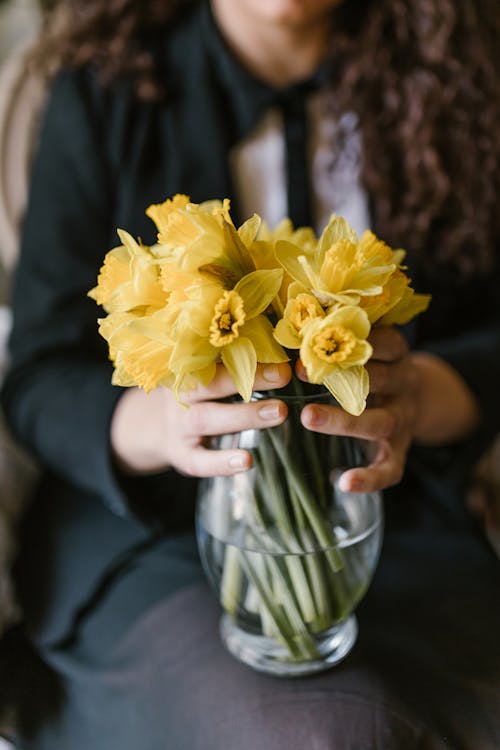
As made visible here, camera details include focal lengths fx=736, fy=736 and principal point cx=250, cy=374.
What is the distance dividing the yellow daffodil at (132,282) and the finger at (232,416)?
85 mm

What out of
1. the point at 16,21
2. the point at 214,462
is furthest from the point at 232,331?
the point at 16,21

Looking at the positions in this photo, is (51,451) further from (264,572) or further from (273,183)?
(273,183)

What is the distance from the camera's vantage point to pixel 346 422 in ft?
1.59

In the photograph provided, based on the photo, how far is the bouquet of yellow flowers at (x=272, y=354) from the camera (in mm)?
418

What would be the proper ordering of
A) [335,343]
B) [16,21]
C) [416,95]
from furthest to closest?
[16,21], [416,95], [335,343]

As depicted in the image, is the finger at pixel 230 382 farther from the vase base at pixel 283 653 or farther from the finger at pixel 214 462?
the vase base at pixel 283 653

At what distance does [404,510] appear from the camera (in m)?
0.78

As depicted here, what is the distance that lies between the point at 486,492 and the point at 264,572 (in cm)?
39

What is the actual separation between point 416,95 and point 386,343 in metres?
0.41

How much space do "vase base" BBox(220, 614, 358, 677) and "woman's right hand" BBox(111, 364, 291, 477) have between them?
0.15 metres

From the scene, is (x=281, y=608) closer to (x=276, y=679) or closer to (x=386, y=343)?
(x=276, y=679)

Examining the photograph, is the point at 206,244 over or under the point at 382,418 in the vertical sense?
over

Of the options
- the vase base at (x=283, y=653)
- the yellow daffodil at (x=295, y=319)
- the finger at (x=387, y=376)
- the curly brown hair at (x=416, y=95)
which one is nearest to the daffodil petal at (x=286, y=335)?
the yellow daffodil at (x=295, y=319)

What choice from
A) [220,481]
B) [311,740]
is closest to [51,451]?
[220,481]
